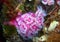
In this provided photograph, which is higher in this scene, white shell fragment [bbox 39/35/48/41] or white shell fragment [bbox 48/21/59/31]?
white shell fragment [bbox 48/21/59/31]

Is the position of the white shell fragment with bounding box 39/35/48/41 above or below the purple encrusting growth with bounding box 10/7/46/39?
below

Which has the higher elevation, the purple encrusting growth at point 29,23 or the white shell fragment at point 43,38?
the purple encrusting growth at point 29,23

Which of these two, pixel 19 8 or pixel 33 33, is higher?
pixel 19 8

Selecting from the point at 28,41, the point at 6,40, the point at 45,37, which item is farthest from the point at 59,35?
the point at 6,40

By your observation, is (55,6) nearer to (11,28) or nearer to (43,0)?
(43,0)

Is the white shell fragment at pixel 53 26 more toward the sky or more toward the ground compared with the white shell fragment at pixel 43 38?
more toward the sky

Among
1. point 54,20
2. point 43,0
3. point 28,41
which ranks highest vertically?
point 43,0
